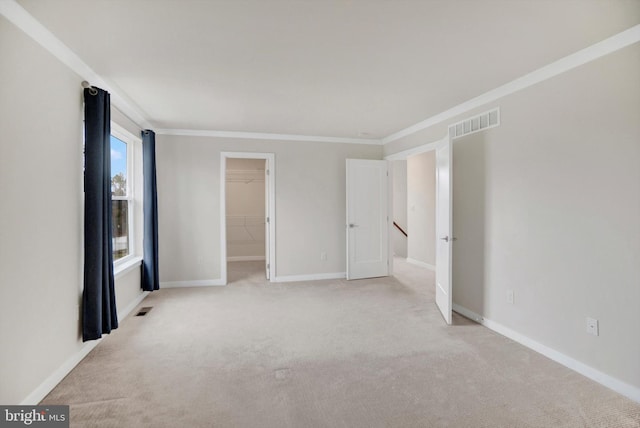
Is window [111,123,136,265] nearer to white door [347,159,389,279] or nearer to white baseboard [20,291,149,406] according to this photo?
white baseboard [20,291,149,406]

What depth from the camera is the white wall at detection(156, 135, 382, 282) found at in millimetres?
4949

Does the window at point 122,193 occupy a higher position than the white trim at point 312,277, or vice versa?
the window at point 122,193

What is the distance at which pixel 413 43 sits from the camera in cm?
227

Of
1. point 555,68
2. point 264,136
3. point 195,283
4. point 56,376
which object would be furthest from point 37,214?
point 555,68

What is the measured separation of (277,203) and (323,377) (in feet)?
10.9

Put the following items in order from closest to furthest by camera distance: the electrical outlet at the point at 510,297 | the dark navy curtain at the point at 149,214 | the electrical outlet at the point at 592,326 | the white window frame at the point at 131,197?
the electrical outlet at the point at 592,326
the electrical outlet at the point at 510,297
the white window frame at the point at 131,197
the dark navy curtain at the point at 149,214

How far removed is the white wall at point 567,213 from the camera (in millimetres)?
2176

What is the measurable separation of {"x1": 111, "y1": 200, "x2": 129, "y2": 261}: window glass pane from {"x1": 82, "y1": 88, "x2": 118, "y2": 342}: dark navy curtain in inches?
50.8

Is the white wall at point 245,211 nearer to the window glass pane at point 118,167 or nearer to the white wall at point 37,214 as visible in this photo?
the window glass pane at point 118,167

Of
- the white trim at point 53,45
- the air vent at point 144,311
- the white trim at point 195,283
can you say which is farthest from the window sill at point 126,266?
the white trim at point 53,45

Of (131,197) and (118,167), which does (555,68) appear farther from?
(131,197)

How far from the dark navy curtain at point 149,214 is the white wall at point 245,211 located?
3.37 meters

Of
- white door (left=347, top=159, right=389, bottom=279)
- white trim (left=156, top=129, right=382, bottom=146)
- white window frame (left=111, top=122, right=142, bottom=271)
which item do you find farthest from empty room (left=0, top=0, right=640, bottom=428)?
white door (left=347, top=159, right=389, bottom=279)

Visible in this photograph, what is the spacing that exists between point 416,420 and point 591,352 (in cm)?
156
